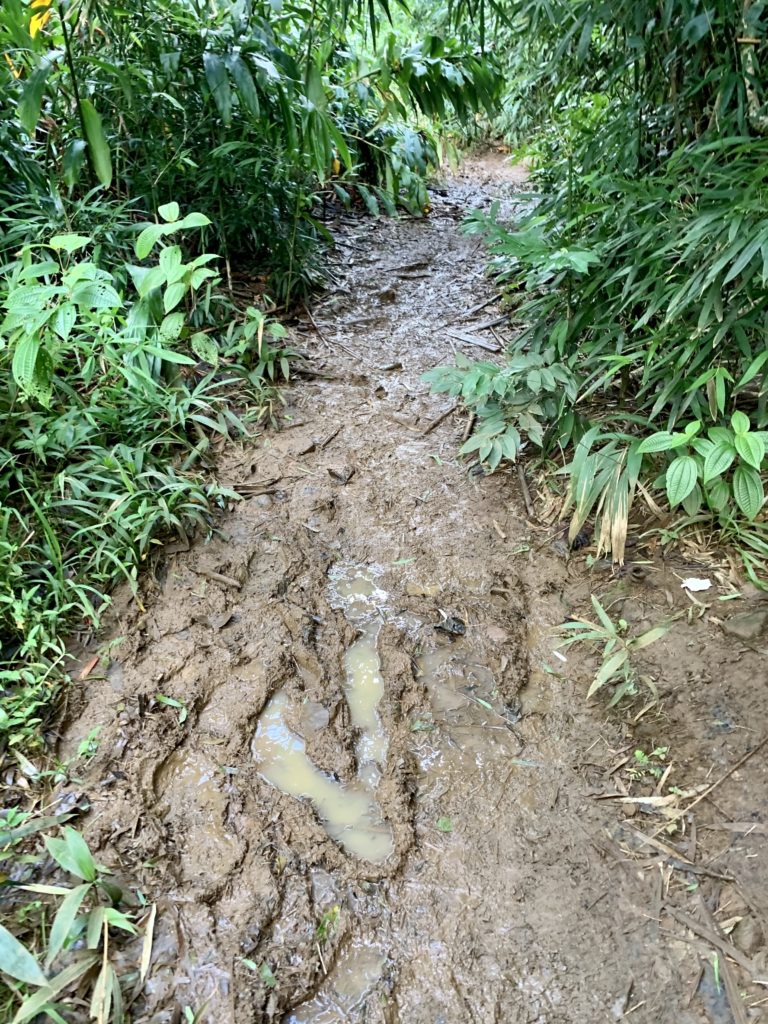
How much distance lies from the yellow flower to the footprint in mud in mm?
2236

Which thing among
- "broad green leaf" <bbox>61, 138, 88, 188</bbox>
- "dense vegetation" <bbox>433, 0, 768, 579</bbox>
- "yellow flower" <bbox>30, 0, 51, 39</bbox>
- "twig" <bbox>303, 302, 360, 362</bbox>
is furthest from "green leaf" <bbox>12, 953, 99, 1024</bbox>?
"yellow flower" <bbox>30, 0, 51, 39</bbox>

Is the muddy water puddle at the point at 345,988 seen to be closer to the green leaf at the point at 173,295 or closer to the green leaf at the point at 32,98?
the green leaf at the point at 173,295

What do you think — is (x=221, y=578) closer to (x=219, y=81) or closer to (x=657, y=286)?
(x=657, y=286)

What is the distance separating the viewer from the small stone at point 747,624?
1815 mm

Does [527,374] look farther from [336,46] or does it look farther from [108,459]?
[336,46]

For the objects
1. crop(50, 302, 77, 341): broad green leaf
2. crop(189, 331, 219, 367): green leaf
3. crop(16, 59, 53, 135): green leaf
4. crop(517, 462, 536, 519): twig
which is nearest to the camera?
crop(50, 302, 77, 341): broad green leaf

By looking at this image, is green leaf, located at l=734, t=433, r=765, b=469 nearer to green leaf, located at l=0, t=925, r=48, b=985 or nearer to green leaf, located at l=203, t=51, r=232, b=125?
green leaf, located at l=0, t=925, r=48, b=985

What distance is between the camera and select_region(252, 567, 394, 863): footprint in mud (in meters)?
1.56

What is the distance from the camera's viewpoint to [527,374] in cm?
221

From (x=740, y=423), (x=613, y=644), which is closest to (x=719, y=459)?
(x=740, y=423)

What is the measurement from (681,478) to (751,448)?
0.61 ft

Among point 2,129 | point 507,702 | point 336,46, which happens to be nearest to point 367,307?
point 336,46

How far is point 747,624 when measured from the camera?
1.83 m

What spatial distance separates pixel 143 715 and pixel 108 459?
2.85ft
